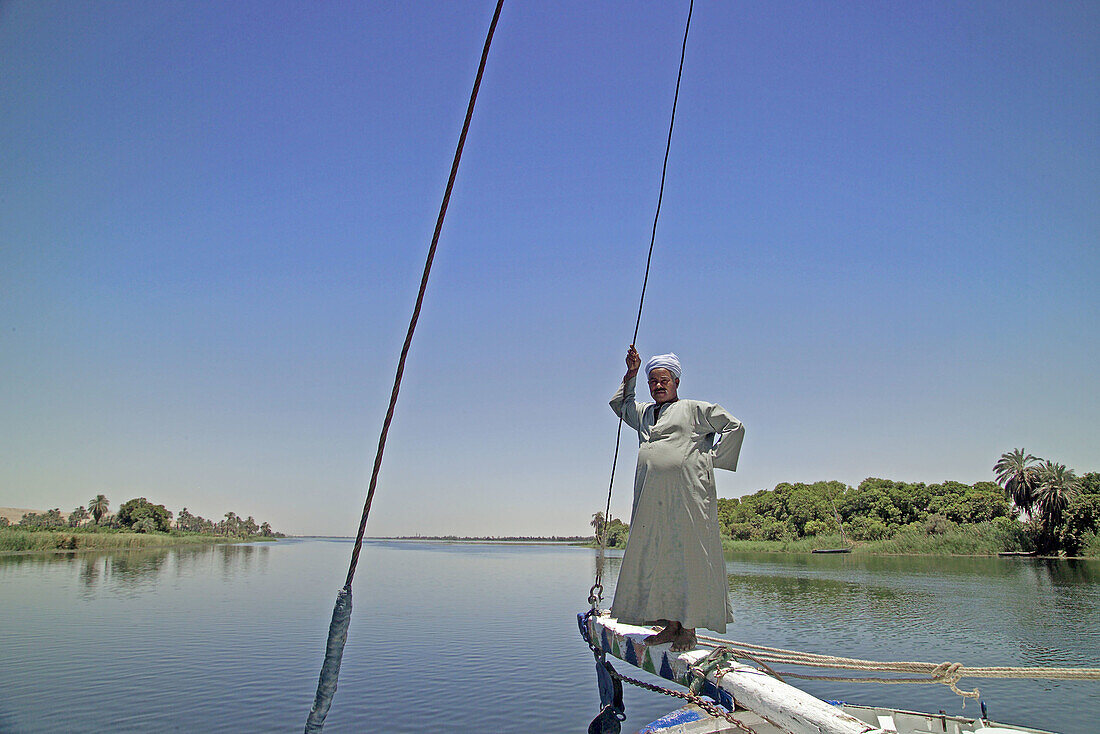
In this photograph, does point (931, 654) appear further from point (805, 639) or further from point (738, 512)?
point (738, 512)

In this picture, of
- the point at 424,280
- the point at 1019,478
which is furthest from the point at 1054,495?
the point at 424,280

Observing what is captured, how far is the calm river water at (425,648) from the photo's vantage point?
11109 millimetres

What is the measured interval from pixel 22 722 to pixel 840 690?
1387cm

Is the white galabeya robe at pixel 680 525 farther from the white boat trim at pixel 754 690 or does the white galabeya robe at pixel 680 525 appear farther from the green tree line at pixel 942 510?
the green tree line at pixel 942 510

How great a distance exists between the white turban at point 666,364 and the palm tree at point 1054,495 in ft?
212

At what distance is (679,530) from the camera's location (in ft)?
14.5

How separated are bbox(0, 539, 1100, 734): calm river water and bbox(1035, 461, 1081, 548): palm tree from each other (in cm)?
2589

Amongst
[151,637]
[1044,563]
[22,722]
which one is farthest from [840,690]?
[1044,563]

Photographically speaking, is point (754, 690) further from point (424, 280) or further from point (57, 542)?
point (57, 542)

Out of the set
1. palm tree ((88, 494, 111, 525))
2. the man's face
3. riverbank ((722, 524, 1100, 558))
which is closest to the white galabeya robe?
the man's face

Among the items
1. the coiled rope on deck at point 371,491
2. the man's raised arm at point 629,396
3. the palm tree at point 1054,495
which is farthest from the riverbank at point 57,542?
the palm tree at point 1054,495

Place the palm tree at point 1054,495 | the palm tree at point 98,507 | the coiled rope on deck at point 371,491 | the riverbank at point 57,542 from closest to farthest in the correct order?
the coiled rope on deck at point 371,491 → the palm tree at point 1054,495 → the riverbank at point 57,542 → the palm tree at point 98,507

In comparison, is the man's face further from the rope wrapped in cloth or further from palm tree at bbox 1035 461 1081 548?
palm tree at bbox 1035 461 1081 548

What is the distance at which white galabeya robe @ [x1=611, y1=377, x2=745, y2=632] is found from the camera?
4.33m
